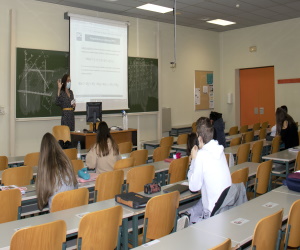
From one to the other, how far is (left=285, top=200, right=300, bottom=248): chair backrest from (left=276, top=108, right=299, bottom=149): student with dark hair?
13.4 ft

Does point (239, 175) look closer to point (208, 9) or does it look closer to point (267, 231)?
point (267, 231)

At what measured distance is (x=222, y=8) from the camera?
848 centimetres

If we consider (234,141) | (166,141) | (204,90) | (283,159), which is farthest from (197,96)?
(283,159)

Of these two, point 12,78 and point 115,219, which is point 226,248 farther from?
point 12,78

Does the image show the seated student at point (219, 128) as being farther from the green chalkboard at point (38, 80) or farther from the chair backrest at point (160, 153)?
the green chalkboard at point (38, 80)

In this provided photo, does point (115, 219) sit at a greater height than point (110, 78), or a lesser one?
lesser

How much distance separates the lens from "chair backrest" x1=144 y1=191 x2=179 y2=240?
104 inches

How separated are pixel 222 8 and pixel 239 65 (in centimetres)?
296

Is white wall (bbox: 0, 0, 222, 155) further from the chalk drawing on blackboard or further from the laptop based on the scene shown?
the laptop

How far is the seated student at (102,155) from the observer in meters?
4.52

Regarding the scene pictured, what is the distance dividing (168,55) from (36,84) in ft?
13.6

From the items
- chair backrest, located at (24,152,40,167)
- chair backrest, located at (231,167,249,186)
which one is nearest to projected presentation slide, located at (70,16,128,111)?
chair backrest, located at (24,152,40,167)

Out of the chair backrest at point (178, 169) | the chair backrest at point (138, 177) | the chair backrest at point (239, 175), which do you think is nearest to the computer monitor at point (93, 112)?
the chair backrest at point (178, 169)

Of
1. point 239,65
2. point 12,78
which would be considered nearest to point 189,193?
point 12,78
